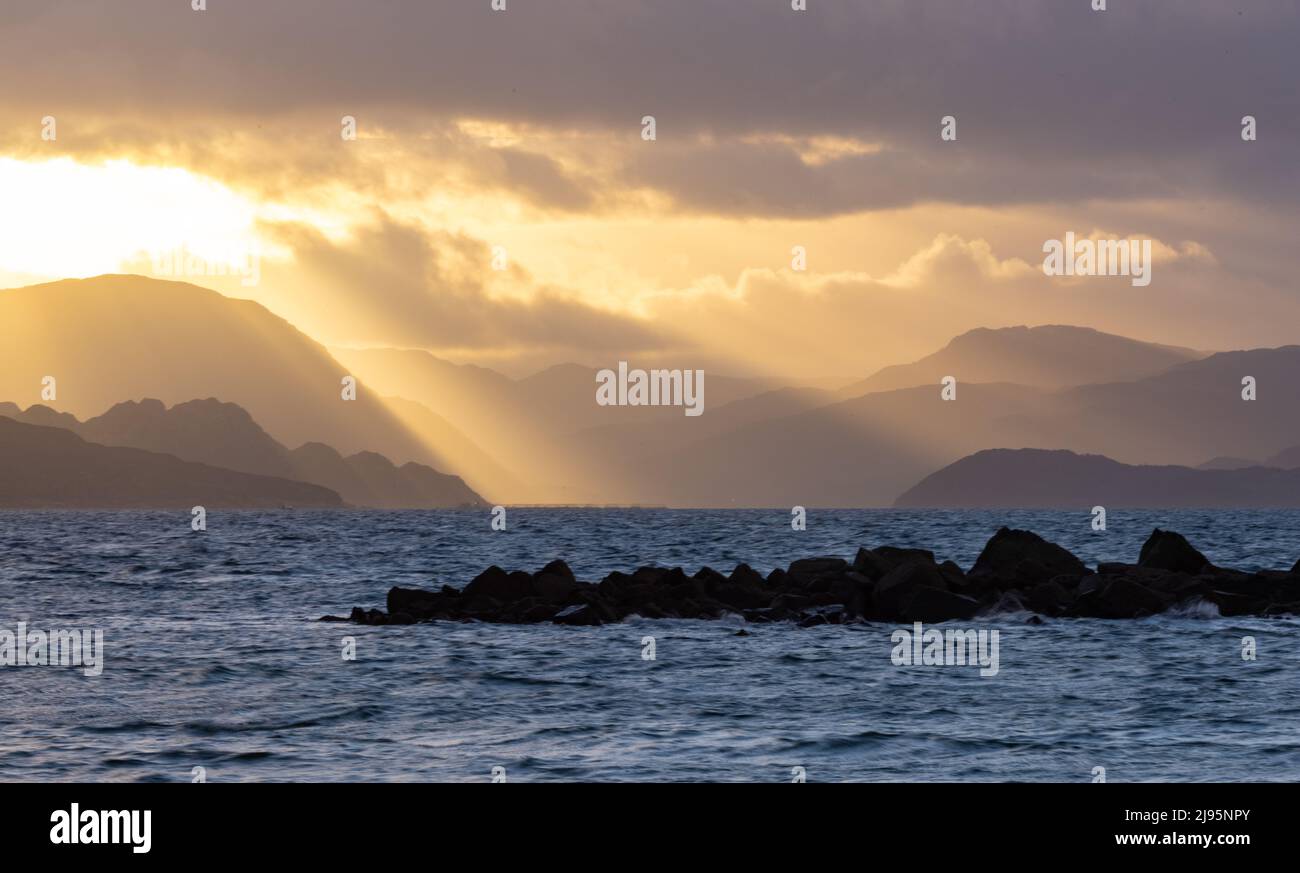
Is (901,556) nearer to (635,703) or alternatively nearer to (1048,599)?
(1048,599)

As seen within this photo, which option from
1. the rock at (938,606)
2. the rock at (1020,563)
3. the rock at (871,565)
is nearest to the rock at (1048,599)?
the rock at (1020,563)

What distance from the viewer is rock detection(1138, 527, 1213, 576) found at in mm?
48625

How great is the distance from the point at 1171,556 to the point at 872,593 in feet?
43.9

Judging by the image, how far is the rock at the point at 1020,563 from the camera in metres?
45.5

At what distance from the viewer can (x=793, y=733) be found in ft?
72.9

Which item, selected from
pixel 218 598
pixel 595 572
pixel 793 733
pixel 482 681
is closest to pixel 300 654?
pixel 482 681

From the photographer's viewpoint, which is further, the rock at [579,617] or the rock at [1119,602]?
the rock at [1119,602]

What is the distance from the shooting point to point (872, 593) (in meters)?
41.8

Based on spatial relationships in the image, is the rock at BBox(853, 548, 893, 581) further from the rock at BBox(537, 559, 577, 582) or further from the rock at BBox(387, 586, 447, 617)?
the rock at BBox(387, 586, 447, 617)

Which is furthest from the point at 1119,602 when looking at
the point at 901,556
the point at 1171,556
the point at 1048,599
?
the point at 1171,556

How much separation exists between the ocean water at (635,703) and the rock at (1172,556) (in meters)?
7.64

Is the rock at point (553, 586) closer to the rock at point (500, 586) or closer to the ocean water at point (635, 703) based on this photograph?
the rock at point (500, 586)

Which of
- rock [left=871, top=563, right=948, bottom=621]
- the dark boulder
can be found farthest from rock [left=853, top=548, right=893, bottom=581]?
rock [left=871, top=563, right=948, bottom=621]
